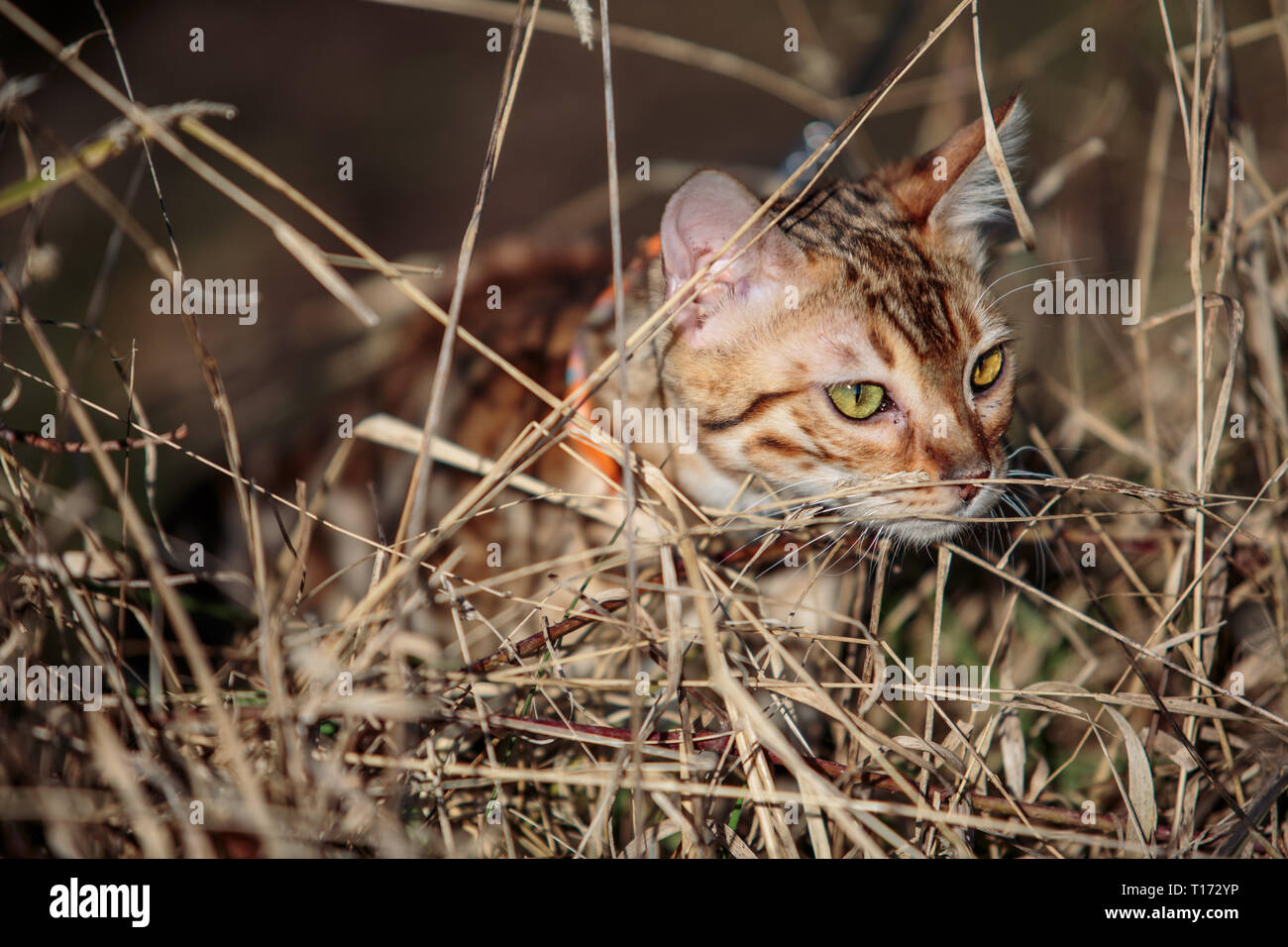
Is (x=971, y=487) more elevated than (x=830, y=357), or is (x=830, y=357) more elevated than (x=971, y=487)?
(x=830, y=357)

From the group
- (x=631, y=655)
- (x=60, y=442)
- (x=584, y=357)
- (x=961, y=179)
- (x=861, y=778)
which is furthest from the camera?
(x=584, y=357)

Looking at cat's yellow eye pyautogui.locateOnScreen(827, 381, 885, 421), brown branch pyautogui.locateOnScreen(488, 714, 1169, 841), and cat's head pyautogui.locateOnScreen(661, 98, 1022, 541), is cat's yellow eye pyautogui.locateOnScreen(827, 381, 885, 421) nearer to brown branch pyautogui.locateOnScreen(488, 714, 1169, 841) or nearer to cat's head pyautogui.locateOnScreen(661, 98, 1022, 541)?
cat's head pyautogui.locateOnScreen(661, 98, 1022, 541)

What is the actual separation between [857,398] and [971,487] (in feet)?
0.92

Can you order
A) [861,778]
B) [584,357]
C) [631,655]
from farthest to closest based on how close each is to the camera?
[584,357], [861,778], [631,655]

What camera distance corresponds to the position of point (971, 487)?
1639mm

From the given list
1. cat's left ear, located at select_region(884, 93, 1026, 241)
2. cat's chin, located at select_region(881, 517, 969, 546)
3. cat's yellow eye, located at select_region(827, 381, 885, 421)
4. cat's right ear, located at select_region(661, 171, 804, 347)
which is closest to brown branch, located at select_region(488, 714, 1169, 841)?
cat's chin, located at select_region(881, 517, 969, 546)

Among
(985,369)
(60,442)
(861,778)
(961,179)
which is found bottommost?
(861,778)

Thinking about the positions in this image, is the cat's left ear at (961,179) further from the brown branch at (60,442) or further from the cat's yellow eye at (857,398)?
the brown branch at (60,442)

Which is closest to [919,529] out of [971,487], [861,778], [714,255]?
[971,487]

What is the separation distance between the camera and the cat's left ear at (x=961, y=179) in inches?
70.2

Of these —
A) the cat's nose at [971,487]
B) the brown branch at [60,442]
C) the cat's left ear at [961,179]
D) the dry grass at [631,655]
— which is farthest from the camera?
the cat's left ear at [961,179]

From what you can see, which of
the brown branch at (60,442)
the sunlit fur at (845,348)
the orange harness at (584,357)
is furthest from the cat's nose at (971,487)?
the brown branch at (60,442)

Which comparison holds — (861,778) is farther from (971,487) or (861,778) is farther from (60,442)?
(60,442)
